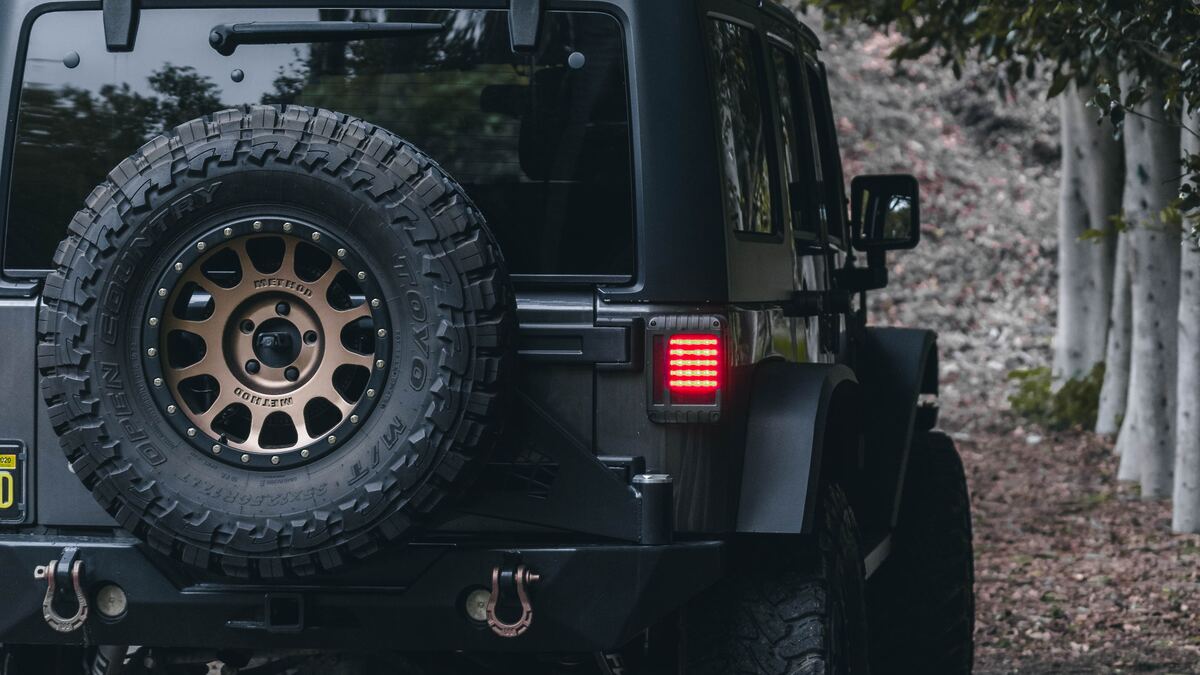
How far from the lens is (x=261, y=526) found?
12.6 feet

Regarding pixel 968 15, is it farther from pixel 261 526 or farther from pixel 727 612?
pixel 261 526

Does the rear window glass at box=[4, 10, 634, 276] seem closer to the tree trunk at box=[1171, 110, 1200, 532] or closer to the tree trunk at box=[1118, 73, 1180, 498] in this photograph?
the tree trunk at box=[1171, 110, 1200, 532]

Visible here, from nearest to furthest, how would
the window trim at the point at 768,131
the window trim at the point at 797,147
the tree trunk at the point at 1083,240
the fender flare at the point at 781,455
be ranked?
the fender flare at the point at 781,455
the window trim at the point at 768,131
the window trim at the point at 797,147
the tree trunk at the point at 1083,240

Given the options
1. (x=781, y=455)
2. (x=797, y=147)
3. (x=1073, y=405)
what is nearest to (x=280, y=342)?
(x=781, y=455)

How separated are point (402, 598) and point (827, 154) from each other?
9.31 feet

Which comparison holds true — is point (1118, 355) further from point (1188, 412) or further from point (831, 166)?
point (831, 166)

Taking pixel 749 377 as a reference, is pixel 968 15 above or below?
above

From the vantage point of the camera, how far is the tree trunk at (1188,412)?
1024 cm

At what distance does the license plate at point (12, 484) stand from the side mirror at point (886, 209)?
119 inches

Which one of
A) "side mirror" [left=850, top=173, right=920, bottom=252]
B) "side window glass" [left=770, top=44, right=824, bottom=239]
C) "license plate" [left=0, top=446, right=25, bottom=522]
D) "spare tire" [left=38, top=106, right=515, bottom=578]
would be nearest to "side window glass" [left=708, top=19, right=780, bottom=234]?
"side window glass" [left=770, top=44, right=824, bottom=239]

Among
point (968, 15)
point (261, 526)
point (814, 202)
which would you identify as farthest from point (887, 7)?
point (261, 526)

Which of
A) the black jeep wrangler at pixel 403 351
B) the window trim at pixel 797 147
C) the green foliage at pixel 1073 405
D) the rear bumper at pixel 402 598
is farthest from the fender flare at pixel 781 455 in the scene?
the green foliage at pixel 1073 405

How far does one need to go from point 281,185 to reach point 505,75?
2.17 feet

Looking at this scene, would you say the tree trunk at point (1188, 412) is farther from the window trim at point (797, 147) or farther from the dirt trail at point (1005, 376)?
the window trim at point (797, 147)
